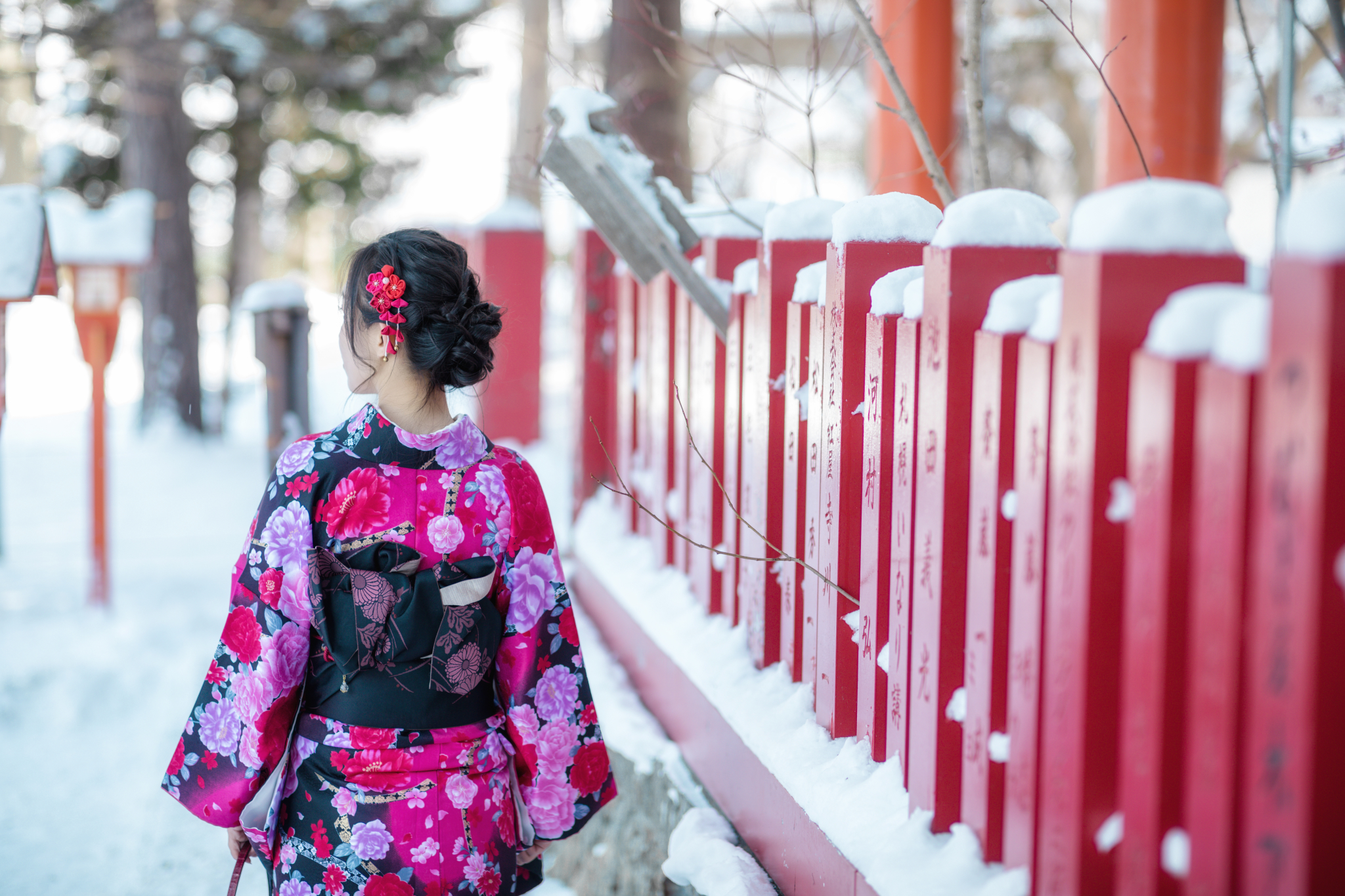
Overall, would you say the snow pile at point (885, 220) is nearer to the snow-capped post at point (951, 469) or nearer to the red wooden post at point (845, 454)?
the red wooden post at point (845, 454)

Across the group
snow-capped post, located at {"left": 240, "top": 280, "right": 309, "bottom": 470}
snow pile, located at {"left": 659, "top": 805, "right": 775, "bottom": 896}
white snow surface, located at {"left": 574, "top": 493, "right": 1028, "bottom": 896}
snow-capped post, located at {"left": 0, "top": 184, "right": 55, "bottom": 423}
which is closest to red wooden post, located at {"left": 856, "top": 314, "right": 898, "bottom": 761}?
white snow surface, located at {"left": 574, "top": 493, "right": 1028, "bottom": 896}

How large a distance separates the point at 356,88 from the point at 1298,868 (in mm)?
10403

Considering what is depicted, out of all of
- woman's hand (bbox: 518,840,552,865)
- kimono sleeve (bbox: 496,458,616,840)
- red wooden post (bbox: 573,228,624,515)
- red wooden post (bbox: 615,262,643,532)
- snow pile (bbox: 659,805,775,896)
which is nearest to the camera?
kimono sleeve (bbox: 496,458,616,840)

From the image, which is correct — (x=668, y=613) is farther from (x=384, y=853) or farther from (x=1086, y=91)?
(x=1086, y=91)

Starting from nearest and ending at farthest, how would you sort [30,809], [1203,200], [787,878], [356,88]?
[1203,200]
[787,878]
[30,809]
[356,88]

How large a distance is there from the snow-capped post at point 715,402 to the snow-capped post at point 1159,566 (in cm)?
166

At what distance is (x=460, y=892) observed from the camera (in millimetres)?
1915

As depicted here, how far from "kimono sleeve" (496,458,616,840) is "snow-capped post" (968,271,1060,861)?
2.20 feet

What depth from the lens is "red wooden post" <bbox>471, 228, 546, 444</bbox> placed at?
609 centimetres

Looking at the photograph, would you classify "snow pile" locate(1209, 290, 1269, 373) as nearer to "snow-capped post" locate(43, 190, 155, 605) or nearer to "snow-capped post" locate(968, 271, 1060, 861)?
"snow-capped post" locate(968, 271, 1060, 861)

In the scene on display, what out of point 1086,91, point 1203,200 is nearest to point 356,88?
point 1086,91

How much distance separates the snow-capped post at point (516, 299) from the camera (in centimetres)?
609

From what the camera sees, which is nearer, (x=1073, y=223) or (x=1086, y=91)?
(x=1073, y=223)

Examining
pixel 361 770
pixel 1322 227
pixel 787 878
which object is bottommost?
pixel 787 878
